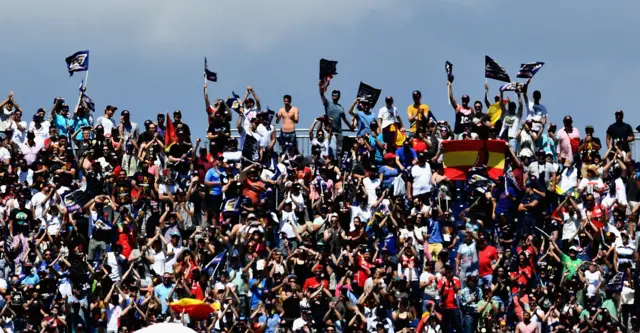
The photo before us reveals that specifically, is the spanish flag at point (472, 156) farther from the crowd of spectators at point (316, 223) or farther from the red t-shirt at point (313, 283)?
the red t-shirt at point (313, 283)

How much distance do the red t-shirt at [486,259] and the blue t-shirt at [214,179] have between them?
18.5 ft

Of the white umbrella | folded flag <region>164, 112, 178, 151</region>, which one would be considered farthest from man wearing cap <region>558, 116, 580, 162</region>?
the white umbrella

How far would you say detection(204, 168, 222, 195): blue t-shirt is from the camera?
4191cm

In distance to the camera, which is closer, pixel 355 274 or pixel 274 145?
pixel 355 274

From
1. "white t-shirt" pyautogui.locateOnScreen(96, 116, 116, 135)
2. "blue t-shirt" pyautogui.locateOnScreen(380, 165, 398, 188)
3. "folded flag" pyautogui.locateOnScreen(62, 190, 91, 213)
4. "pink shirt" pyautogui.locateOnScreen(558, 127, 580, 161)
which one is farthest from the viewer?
"white t-shirt" pyautogui.locateOnScreen(96, 116, 116, 135)

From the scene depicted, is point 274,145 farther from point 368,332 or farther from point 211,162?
point 368,332

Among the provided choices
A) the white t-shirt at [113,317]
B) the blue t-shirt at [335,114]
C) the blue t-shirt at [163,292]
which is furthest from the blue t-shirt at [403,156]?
the white t-shirt at [113,317]

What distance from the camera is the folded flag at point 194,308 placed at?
38000mm

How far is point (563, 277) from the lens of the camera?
3994 cm

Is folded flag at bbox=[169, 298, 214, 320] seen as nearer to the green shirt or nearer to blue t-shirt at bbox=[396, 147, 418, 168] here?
blue t-shirt at bbox=[396, 147, 418, 168]

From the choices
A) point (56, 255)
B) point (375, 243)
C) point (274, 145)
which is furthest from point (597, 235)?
point (56, 255)

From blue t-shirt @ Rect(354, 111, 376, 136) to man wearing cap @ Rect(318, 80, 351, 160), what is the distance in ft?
0.86

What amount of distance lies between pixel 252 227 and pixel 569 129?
739cm

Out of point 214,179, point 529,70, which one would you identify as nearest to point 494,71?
point 529,70
